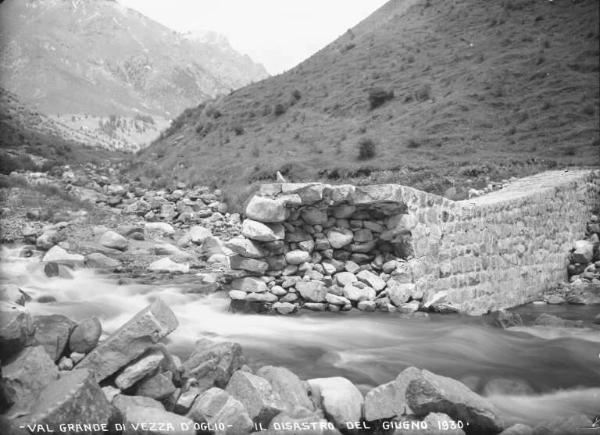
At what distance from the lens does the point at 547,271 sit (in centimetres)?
1073

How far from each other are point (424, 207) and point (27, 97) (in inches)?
5061

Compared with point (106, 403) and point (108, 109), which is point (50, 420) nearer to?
point (106, 403)

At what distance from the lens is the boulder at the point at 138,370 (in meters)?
A: 3.70

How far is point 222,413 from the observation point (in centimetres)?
351

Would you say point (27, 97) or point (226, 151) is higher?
point (27, 97)

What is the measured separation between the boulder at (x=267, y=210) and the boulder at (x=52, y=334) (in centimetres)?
339

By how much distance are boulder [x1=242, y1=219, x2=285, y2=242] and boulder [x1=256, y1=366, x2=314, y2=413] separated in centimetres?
293

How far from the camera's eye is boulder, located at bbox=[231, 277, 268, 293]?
7.12 metres

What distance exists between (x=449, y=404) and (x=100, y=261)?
27.0 feet

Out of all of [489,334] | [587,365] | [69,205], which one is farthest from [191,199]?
[587,365]

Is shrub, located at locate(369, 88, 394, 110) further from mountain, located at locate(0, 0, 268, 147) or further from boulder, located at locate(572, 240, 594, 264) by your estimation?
mountain, located at locate(0, 0, 268, 147)

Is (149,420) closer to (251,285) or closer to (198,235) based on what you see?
(251,285)

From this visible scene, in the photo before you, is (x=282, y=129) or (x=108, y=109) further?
(x=108, y=109)

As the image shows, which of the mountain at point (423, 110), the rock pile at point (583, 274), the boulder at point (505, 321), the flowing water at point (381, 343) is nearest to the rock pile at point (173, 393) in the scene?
the flowing water at point (381, 343)
